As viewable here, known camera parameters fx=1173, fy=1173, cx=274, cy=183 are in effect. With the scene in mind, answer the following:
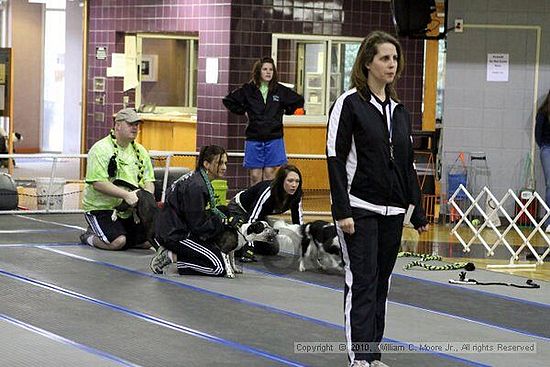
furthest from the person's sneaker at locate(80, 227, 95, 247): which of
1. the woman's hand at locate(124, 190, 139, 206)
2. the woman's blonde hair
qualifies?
the woman's blonde hair

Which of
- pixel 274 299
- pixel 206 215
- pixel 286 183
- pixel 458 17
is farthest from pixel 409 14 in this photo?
pixel 274 299

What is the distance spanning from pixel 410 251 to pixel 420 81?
6.23 metres

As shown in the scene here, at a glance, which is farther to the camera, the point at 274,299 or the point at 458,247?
the point at 458,247

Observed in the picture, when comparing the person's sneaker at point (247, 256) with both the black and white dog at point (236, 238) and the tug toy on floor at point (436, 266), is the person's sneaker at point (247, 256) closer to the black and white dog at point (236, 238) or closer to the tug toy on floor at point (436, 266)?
the black and white dog at point (236, 238)

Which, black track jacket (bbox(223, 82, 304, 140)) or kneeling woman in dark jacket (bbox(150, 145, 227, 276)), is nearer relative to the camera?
kneeling woman in dark jacket (bbox(150, 145, 227, 276))

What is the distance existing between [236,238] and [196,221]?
13.5 inches

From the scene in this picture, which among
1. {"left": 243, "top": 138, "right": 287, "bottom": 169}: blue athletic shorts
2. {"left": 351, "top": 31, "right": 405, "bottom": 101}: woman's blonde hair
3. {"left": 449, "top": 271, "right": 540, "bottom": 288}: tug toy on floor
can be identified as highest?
{"left": 351, "top": 31, "right": 405, "bottom": 101}: woman's blonde hair

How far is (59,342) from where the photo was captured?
614 cm

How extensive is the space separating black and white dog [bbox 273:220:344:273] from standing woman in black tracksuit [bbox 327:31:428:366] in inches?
120

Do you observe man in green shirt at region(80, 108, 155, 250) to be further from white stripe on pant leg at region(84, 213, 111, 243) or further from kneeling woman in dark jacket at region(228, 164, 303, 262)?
kneeling woman in dark jacket at region(228, 164, 303, 262)

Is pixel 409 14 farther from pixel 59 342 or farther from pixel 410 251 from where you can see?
pixel 59 342

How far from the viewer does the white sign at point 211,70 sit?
14.7 meters

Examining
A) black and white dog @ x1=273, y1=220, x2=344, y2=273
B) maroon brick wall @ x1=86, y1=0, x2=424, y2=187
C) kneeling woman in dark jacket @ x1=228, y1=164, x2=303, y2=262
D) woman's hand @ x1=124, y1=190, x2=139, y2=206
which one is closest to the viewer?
black and white dog @ x1=273, y1=220, x2=344, y2=273

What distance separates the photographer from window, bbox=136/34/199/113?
53.9ft
